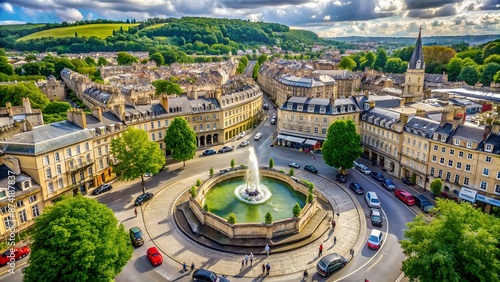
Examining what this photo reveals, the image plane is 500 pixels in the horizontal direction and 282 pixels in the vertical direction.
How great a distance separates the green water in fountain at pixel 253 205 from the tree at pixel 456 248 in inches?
755

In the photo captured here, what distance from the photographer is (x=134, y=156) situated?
50031 millimetres

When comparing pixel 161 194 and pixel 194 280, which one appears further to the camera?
pixel 161 194

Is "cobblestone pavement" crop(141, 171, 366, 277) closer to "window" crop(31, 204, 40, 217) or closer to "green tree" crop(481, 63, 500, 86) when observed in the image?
"window" crop(31, 204, 40, 217)

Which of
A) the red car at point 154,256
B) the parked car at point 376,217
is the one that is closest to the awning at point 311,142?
the parked car at point 376,217

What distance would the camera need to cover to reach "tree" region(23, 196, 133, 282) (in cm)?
2567

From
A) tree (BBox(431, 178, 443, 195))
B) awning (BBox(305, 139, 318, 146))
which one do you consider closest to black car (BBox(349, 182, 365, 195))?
tree (BBox(431, 178, 443, 195))

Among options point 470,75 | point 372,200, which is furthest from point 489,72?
point 372,200

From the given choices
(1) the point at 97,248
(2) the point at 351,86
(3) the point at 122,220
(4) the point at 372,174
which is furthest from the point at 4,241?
(2) the point at 351,86

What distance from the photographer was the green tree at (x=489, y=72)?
379ft

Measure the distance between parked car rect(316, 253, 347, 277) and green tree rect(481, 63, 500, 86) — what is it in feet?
386

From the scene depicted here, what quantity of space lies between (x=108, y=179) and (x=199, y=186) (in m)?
18.2

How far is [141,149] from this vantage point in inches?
1982

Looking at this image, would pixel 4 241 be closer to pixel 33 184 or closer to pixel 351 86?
pixel 33 184

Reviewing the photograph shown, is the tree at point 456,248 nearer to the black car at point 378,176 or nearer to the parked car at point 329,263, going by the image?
the parked car at point 329,263
